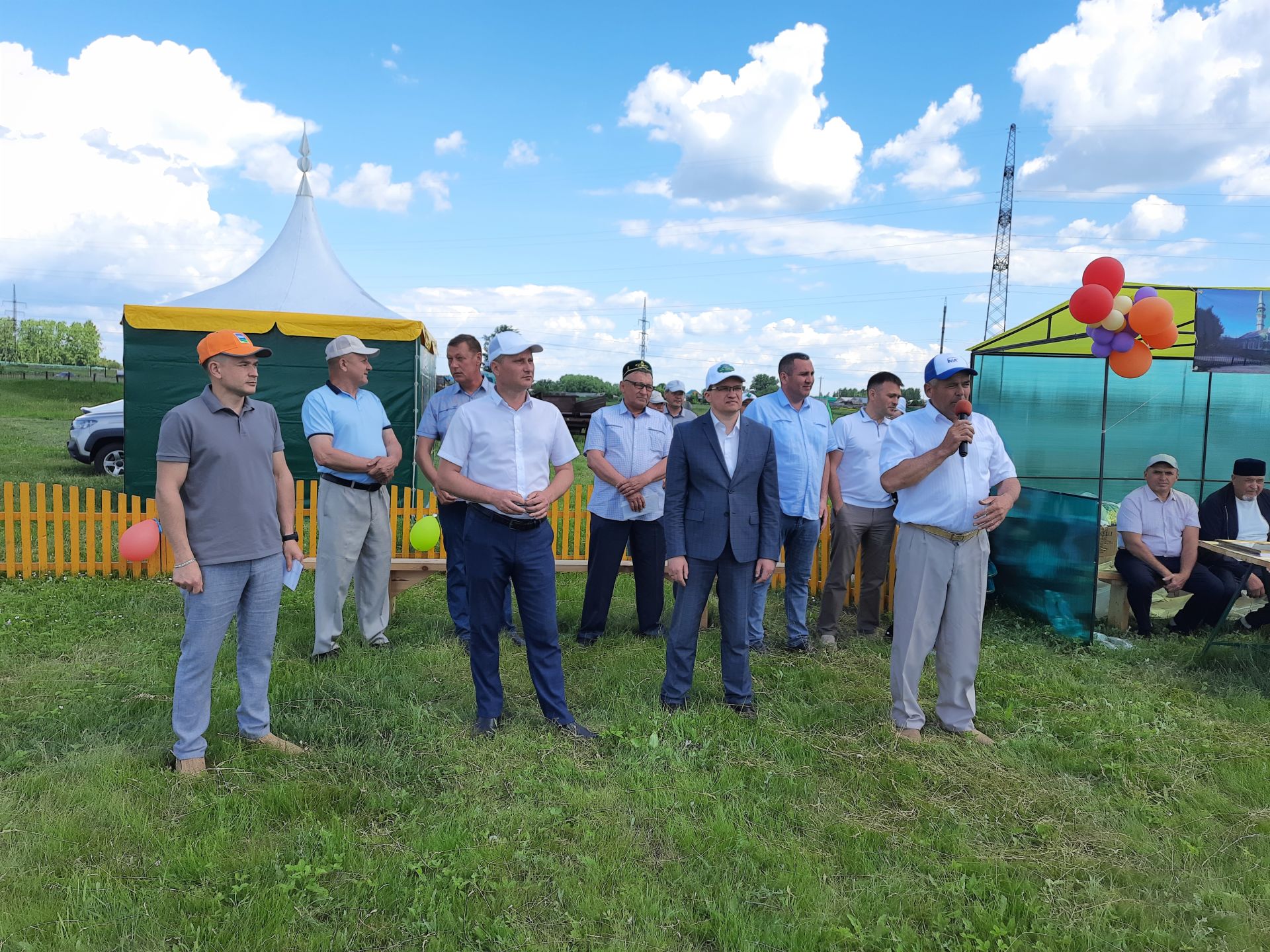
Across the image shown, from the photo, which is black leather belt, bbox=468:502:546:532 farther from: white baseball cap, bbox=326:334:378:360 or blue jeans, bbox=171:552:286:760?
white baseball cap, bbox=326:334:378:360

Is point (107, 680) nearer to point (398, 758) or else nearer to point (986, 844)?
point (398, 758)

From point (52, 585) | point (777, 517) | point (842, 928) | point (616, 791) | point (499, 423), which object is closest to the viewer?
point (842, 928)

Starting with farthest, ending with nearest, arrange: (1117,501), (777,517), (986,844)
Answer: (1117,501) < (777,517) < (986,844)

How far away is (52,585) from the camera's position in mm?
7094

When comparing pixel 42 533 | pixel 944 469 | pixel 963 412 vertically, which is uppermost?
pixel 963 412

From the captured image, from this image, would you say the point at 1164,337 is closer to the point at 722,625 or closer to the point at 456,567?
the point at 722,625

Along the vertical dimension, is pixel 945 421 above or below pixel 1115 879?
above

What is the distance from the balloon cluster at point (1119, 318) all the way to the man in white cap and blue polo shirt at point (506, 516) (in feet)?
12.1

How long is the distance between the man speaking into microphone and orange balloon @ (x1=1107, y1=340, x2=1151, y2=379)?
2.02 m

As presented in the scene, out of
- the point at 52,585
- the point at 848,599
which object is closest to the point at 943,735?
the point at 848,599

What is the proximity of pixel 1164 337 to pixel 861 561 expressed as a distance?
2.52 metres

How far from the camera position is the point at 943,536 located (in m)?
4.13

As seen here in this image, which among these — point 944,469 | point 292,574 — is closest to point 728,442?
point 944,469

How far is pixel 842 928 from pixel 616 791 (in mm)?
1161
